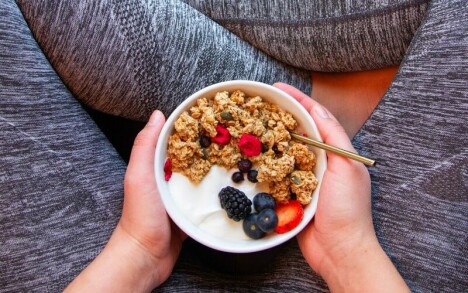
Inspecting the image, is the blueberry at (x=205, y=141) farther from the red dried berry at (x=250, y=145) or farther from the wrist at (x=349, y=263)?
the wrist at (x=349, y=263)

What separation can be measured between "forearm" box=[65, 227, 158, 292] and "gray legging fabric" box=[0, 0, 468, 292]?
6 centimetres

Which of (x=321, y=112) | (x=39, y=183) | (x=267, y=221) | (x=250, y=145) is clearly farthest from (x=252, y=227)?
(x=39, y=183)

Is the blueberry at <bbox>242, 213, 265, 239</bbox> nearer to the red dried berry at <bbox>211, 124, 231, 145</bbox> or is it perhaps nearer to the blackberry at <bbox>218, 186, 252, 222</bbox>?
the blackberry at <bbox>218, 186, 252, 222</bbox>

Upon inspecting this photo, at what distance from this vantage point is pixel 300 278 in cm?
84

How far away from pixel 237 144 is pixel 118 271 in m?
0.29

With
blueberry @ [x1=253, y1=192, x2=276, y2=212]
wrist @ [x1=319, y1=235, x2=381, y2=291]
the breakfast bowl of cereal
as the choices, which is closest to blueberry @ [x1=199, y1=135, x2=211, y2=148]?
the breakfast bowl of cereal

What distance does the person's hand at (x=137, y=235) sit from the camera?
2.45 ft

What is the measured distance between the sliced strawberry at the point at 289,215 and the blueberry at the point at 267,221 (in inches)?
0.5

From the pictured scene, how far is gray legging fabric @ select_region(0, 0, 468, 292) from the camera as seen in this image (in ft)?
2.52

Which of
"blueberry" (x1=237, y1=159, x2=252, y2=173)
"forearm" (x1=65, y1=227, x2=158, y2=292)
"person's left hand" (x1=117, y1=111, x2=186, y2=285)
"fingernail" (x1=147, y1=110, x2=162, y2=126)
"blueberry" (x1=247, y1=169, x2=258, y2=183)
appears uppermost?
"fingernail" (x1=147, y1=110, x2=162, y2=126)

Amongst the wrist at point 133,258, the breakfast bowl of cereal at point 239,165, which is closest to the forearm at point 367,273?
the breakfast bowl of cereal at point 239,165

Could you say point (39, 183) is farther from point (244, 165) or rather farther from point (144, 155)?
point (244, 165)

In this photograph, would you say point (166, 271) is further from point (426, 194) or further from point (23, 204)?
point (426, 194)

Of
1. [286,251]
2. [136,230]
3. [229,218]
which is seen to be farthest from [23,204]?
[286,251]
